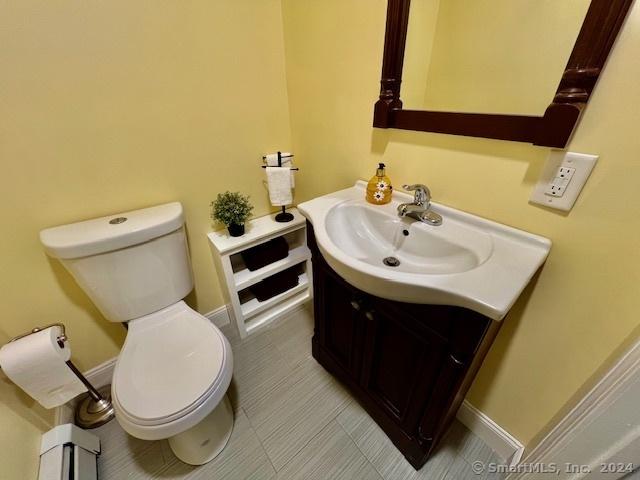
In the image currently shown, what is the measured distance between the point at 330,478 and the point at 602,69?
4.66ft

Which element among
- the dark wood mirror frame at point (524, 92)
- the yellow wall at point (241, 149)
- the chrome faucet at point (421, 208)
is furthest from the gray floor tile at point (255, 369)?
the dark wood mirror frame at point (524, 92)

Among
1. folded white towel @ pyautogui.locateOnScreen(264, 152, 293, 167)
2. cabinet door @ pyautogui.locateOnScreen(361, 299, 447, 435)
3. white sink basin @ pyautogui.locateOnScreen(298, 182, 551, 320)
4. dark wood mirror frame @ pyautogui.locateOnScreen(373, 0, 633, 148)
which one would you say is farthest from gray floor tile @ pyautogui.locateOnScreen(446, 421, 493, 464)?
folded white towel @ pyautogui.locateOnScreen(264, 152, 293, 167)

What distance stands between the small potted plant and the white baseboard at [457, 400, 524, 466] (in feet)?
4.17

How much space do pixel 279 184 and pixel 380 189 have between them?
0.55 meters

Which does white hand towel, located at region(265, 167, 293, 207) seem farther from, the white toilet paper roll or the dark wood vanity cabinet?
the white toilet paper roll

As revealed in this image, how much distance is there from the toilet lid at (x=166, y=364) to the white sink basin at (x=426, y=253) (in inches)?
23.2

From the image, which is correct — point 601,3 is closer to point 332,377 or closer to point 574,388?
point 574,388

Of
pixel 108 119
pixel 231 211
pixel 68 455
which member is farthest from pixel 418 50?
pixel 68 455

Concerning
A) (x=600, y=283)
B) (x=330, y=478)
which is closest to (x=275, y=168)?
(x=600, y=283)

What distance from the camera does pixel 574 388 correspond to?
734mm

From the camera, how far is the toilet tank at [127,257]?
876 millimetres

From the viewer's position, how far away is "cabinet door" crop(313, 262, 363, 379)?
905 mm

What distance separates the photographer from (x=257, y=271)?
1.43 m

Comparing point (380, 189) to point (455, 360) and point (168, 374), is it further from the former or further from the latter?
point (168, 374)
